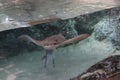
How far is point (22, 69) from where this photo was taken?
1.76 metres

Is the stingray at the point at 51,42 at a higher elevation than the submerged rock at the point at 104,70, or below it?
higher

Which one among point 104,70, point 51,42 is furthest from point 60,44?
point 104,70

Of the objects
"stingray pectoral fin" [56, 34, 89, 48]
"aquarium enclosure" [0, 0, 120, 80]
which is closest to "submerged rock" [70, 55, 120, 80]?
"aquarium enclosure" [0, 0, 120, 80]

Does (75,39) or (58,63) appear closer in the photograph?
(58,63)

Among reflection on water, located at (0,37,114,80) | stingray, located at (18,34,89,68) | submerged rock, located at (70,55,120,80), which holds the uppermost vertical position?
stingray, located at (18,34,89,68)

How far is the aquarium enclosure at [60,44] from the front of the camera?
1.78 metres

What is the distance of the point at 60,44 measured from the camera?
6.21ft

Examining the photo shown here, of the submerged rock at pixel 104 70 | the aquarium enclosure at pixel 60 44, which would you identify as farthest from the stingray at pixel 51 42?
the submerged rock at pixel 104 70

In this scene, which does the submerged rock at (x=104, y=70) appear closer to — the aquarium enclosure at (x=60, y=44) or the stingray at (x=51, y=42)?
the aquarium enclosure at (x=60, y=44)

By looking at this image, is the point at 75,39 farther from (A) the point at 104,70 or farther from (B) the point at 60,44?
(A) the point at 104,70

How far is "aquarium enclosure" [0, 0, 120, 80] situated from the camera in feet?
5.83

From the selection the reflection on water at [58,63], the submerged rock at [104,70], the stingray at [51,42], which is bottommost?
the submerged rock at [104,70]

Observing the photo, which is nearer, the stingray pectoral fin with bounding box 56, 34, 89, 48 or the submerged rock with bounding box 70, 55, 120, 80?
the submerged rock with bounding box 70, 55, 120, 80

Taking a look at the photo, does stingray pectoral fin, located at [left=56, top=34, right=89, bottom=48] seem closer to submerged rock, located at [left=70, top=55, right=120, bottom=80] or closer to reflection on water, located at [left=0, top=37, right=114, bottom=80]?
reflection on water, located at [left=0, top=37, right=114, bottom=80]
